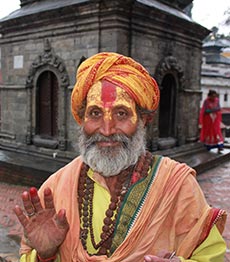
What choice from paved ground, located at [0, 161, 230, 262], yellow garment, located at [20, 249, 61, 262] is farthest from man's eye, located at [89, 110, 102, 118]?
paved ground, located at [0, 161, 230, 262]

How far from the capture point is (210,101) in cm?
964

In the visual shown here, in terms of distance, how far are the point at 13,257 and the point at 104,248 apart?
2622 millimetres

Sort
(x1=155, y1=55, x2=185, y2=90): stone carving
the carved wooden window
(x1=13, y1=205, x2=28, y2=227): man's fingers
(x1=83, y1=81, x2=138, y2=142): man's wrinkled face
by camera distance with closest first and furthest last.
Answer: (x1=13, y1=205, x2=28, y2=227): man's fingers < (x1=83, y1=81, x2=138, y2=142): man's wrinkled face < (x1=155, y1=55, x2=185, y2=90): stone carving < the carved wooden window

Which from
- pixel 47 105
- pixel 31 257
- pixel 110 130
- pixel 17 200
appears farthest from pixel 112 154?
pixel 47 105

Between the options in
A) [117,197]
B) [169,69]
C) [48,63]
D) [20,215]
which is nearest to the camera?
[20,215]

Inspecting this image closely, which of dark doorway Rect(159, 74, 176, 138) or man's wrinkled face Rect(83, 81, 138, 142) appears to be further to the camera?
dark doorway Rect(159, 74, 176, 138)

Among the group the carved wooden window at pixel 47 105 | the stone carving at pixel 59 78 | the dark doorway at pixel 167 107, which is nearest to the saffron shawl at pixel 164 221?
the stone carving at pixel 59 78

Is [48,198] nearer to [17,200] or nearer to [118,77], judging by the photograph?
[118,77]

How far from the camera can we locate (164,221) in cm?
175

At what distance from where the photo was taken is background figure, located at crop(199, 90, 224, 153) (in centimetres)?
966

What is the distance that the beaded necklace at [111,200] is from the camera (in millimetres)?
1793

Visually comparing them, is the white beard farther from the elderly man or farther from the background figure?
the background figure

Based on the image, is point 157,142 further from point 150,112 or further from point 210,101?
point 150,112

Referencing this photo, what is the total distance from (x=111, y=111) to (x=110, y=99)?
7 centimetres
